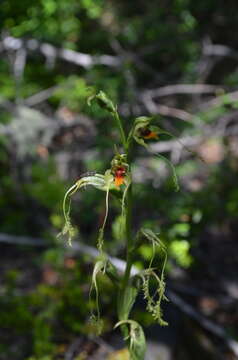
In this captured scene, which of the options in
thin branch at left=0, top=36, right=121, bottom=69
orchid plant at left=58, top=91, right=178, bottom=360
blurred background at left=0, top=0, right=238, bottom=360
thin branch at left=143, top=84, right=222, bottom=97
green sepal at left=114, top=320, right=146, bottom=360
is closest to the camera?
orchid plant at left=58, top=91, right=178, bottom=360

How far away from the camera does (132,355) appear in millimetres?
2176

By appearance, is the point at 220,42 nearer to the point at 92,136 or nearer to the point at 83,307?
the point at 92,136

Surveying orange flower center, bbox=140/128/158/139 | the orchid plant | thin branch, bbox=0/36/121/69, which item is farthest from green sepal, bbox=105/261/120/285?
thin branch, bbox=0/36/121/69

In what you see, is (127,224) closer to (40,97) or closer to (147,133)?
(147,133)

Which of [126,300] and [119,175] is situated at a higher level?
[119,175]

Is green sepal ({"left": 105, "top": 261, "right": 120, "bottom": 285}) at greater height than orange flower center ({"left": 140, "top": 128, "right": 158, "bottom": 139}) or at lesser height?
lesser

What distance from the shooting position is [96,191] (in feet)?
13.4

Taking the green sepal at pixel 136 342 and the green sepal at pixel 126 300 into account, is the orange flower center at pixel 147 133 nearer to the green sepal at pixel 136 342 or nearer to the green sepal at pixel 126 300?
the green sepal at pixel 126 300

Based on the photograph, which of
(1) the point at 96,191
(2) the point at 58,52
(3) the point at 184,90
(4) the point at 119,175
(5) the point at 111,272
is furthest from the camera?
(3) the point at 184,90

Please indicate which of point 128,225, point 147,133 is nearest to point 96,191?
point 128,225

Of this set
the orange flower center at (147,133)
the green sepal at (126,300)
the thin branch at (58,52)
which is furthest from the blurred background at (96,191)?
the orange flower center at (147,133)

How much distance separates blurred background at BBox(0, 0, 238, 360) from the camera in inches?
141

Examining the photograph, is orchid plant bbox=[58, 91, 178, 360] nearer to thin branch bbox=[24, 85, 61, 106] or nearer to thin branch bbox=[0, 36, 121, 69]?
thin branch bbox=[0, 36, 121, 69]

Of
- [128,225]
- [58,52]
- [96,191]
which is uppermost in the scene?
[58,52]
